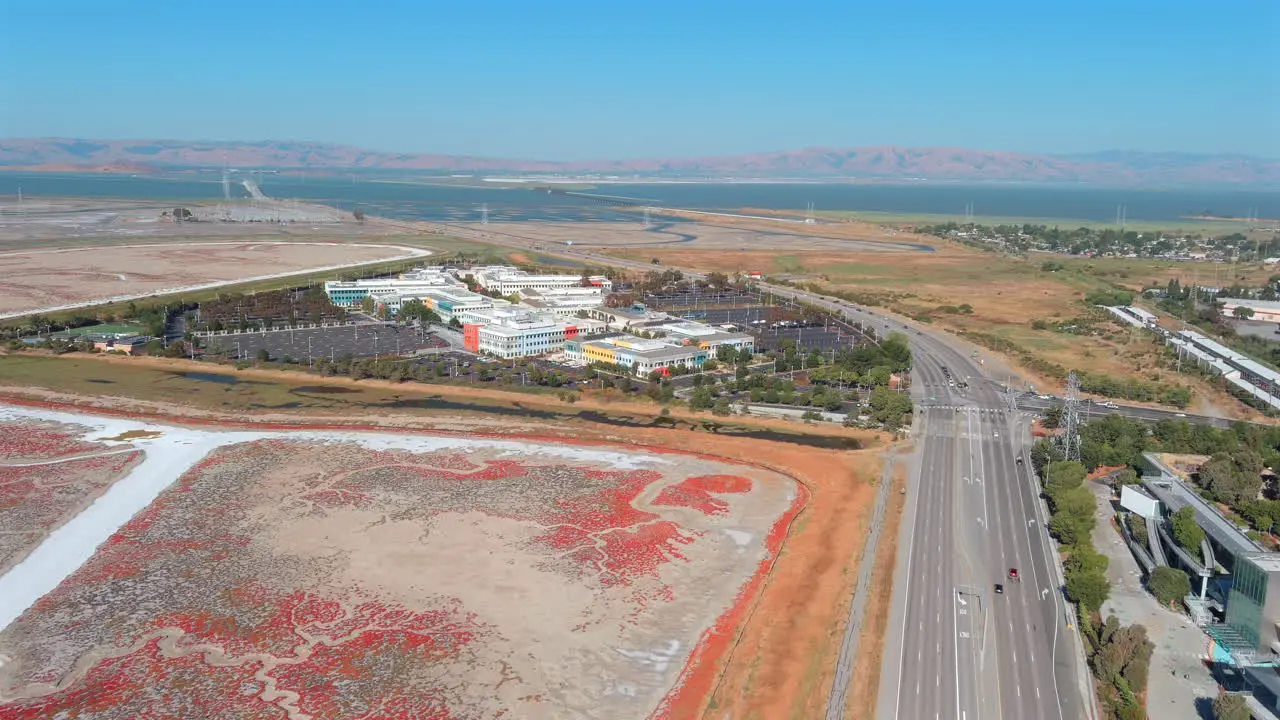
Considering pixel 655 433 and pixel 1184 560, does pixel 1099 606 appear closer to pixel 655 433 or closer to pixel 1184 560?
pixel 1184 560

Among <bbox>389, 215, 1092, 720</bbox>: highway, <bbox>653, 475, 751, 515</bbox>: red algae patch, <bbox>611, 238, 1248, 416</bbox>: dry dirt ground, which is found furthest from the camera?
<bbox>611, 238, 1248, 416</bbox>: dry dirt ground

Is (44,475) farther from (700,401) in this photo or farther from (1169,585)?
(1169,585)

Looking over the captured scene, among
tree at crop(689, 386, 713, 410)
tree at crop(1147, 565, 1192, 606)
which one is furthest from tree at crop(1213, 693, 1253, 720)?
tree at crop(689, 386, 713, 410)

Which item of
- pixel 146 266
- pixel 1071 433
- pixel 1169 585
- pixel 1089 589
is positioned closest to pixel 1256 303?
pixel 1071 433

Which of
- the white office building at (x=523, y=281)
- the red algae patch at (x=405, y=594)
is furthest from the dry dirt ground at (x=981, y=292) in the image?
the red algae patch at (x=405, y=594)

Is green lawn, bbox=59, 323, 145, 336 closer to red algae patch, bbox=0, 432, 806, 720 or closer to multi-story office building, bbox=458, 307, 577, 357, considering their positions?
multi-story office building, bbox=458, 307, 577, 357

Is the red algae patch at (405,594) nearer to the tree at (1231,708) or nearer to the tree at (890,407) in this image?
the tree at (890,407)

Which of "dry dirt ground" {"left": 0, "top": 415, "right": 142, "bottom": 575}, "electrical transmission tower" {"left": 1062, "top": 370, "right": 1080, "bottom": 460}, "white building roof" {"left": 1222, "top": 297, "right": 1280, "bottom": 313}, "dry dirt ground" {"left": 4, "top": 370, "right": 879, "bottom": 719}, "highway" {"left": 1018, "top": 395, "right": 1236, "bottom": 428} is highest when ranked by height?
"white building roof" {"left": 1222, "top": 297, "right": 1280, "bottom": 313}
